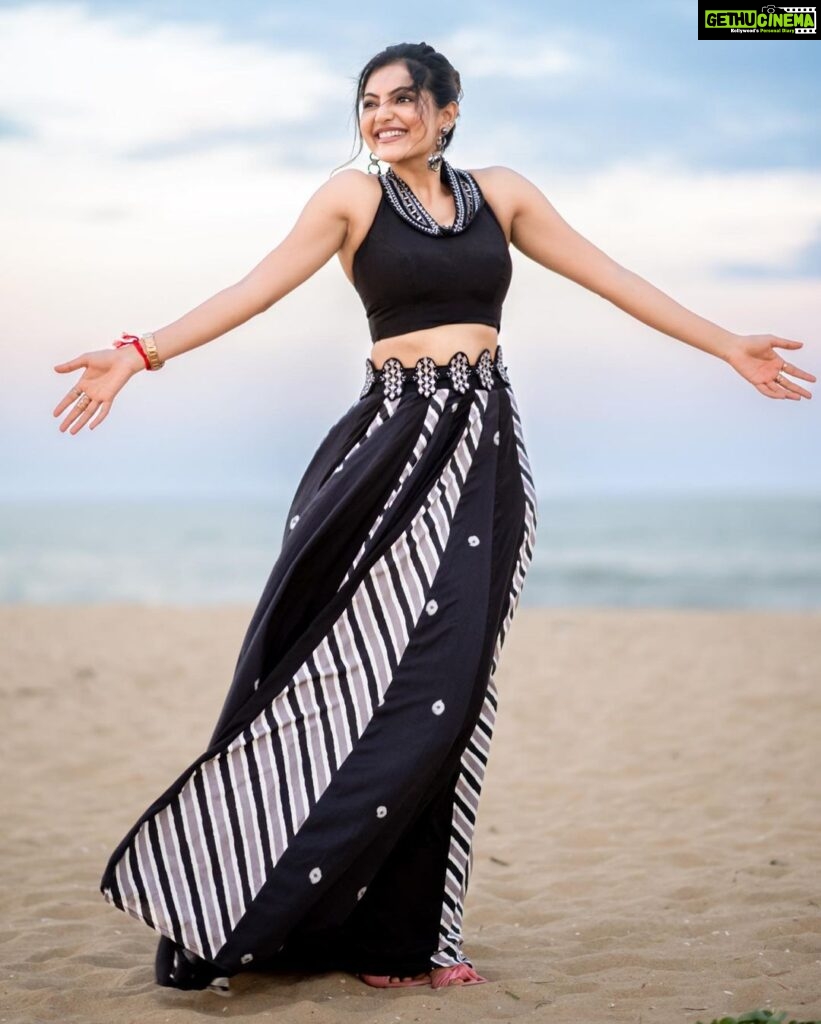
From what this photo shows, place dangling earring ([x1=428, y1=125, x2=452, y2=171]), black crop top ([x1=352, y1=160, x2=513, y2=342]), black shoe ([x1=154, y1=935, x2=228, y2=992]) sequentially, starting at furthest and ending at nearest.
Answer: dangling earring ([x1=428, y1=125, x2=452, y2=171])
black crop top ([x1=352, y1=160, x2=513, y2=342])
black shoe ([x1=154, y1=935, x2=228, y2=992])

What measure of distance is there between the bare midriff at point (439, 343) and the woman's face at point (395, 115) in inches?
19.7

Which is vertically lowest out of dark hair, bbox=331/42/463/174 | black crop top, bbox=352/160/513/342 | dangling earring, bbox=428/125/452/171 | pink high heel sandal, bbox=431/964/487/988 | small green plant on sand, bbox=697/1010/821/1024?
pink high heel sandal, bbox=431/964/487/988

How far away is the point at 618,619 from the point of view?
43.9 feet

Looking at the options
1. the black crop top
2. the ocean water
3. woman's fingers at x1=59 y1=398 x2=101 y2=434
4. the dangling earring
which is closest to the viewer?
woman's fingers at x1=59 y1=398 x2=101 y2=434

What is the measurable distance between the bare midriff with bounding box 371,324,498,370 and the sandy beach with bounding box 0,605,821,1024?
5.67 ft

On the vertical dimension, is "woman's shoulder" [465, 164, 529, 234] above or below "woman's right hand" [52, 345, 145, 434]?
above

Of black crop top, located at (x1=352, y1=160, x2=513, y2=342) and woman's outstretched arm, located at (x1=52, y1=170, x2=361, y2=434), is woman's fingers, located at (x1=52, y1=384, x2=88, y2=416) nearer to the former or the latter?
woman's outstretched arm, located at (x1=52, y1=170, x2=361, y2=434)

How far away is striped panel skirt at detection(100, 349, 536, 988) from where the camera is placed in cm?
327

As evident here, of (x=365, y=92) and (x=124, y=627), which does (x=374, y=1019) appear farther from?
(x=124, y=627)

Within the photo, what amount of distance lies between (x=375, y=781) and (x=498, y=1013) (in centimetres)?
69

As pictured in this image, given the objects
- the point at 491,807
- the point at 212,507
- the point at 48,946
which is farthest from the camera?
the point at 212,507

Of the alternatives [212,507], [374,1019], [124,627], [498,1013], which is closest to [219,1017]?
[374,1019]

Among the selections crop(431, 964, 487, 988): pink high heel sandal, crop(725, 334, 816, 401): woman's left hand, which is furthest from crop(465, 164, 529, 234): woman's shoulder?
crop(431, 964, 487, 988): pink high heel sandal

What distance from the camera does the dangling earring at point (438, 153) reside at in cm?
368
